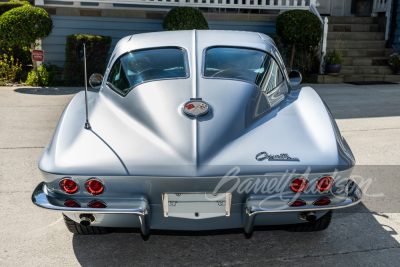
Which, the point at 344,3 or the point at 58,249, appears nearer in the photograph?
the point at 58,249

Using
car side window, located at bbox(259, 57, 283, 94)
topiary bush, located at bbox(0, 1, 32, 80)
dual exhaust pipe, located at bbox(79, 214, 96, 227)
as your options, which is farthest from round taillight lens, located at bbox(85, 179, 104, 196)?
topiary bush, located at bbox(0, 1, 32, 80)

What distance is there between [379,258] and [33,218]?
2655mm

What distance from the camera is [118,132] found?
2814 millimetres

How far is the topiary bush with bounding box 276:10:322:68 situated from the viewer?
1038cm

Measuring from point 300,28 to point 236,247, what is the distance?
27.3ft

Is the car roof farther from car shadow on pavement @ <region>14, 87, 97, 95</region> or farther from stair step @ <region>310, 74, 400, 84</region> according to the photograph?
stair step @ <region>310, 74, 400, 84</region>

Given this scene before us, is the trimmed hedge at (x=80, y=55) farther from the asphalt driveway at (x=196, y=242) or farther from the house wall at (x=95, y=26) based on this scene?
the asphalt driveway at (x=196, y=242)

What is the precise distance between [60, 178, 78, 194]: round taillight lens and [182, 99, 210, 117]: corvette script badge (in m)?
0.85

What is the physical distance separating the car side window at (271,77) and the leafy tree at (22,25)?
6.78 m

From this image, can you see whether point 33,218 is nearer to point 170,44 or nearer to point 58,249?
point 58,249

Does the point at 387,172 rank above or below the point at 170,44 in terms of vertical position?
below

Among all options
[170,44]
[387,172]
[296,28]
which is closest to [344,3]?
[296,28]

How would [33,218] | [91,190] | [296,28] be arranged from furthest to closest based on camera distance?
[296,28] → [33,218] → [91,190]

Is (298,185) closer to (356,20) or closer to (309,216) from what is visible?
(309,216)
